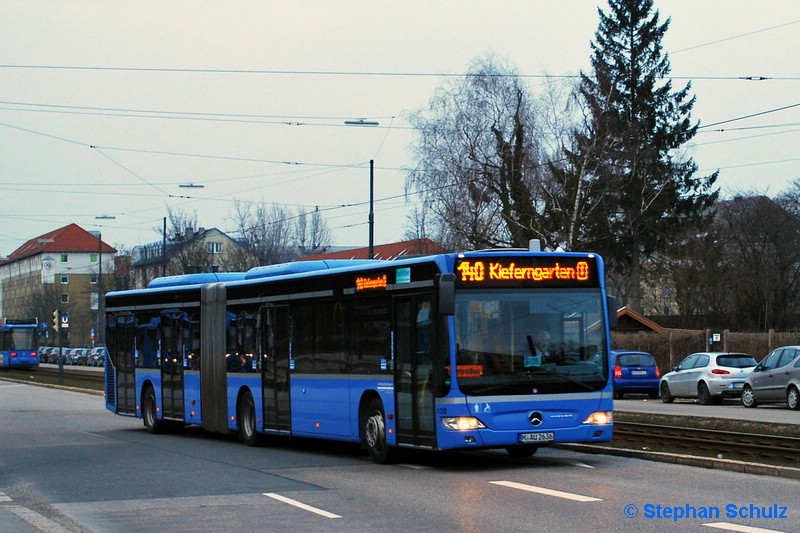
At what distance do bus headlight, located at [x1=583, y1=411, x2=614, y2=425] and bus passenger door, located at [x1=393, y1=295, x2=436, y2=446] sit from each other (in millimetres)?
2046

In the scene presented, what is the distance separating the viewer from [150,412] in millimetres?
26047

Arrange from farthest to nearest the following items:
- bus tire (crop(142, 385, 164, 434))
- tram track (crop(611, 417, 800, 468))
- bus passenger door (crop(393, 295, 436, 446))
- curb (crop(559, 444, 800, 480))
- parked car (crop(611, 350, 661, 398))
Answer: parked car (crop(611, 350, 661, 398)) < bus tire (crop(142, 385, 164, 434)) < tram track (crop(611, 417, 800, 468)) < bus passenger door (crop(393, 295, 436, 446)) < curb (crop(559, 444, 800, 480))

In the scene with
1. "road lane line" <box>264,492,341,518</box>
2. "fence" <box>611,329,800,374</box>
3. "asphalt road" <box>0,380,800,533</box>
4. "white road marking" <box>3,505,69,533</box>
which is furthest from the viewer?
"fence" <box>611,329,800,374</box>

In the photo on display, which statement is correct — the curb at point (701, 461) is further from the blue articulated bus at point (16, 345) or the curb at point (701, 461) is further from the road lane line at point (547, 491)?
the blue articulated bus at point (16, 345)

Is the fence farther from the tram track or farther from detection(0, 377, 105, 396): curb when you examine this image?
the tram track

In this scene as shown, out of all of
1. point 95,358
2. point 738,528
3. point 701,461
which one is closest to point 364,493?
point 738,528

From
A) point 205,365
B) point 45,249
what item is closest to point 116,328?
point 205,365

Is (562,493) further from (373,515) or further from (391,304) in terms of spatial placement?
(391,304)

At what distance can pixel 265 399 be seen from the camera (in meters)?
21.0

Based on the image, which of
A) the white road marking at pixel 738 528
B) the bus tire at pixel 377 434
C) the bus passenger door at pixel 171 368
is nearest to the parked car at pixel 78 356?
the bus passenger door at pixel 171 368

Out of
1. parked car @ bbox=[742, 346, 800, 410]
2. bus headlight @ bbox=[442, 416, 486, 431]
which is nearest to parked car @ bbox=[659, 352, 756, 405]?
parked car @ bbox=[742, 346, 800, 410]

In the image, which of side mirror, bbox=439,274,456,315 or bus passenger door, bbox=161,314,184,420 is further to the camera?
bus passenger door, bbox=161,314,184,420

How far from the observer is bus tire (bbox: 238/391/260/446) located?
21.5 meters

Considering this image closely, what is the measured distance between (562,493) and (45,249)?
15303 cm
